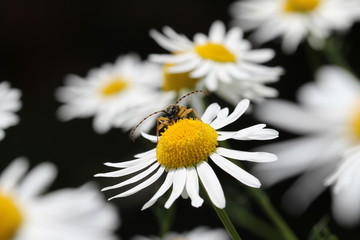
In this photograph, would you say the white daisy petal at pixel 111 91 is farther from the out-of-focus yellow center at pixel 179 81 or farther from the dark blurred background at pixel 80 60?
the dark blurred background at pixel 80 60

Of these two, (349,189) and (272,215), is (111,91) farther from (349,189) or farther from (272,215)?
(349,189)

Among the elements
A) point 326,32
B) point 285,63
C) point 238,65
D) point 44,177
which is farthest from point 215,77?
point 285,63

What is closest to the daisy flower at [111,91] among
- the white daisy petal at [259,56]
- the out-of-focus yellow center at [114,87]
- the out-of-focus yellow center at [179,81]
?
the out-of-focus yellow center at [114,87]

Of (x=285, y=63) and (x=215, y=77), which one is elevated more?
(x=285, y=63)

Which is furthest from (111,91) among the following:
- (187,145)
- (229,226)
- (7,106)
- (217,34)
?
(229,226)

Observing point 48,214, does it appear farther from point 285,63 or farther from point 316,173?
point 285,63

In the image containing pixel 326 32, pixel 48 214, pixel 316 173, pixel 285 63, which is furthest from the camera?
pixel 285 63
